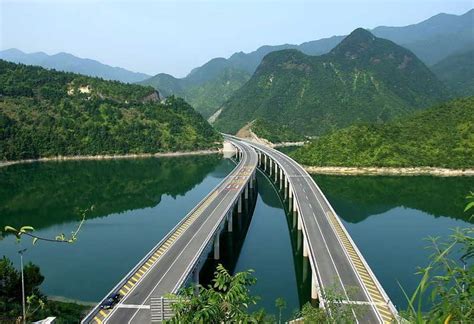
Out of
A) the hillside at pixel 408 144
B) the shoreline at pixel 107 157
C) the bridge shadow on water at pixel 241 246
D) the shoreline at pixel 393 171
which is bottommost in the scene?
the bridge shadow on water at pixel 241 246

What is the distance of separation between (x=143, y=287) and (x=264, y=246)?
99.2ft

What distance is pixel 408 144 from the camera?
132125 mm

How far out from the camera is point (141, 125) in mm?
174500

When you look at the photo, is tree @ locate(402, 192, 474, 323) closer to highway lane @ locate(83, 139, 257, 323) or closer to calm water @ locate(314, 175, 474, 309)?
highway lane @ locate(83, 139, 257, 323)

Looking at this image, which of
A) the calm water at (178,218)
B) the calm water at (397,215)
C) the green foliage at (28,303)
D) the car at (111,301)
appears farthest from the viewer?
the calm water at (397,215)

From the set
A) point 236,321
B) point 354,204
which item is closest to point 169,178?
point 354,204

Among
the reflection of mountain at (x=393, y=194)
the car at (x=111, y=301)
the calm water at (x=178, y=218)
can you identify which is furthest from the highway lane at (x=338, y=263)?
the reflection of mountain at (x=393, y=194)

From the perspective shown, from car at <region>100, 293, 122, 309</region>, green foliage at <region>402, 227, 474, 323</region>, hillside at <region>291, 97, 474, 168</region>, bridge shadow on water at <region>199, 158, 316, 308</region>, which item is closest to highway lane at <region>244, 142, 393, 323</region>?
bridge shadow on water at <region>199, 158, 316, 308</region>

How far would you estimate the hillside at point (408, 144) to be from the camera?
122 metres

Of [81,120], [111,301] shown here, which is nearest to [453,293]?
[111,301]

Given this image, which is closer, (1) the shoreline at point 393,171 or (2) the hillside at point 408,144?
(1) the shoreline at point 393,171

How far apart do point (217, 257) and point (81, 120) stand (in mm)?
132401

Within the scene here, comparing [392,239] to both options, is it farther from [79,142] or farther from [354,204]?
[79,142]

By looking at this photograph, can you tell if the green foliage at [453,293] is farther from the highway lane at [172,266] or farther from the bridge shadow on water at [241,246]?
the bridge shadow on water at [241,246]
